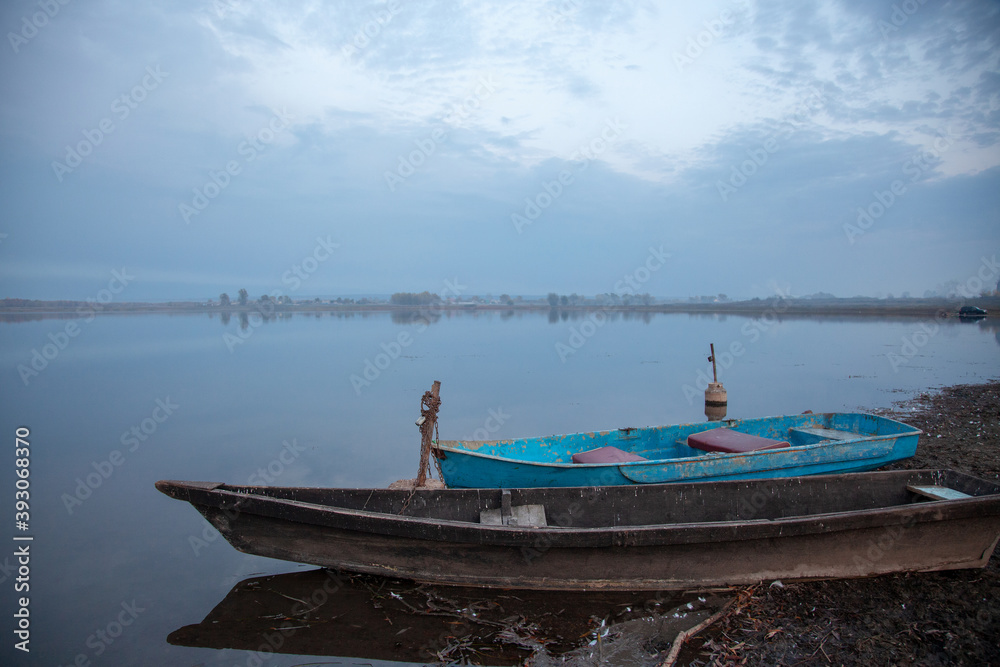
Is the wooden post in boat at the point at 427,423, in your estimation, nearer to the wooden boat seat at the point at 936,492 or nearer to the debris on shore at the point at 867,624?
the debris on shore at the point at 867,624

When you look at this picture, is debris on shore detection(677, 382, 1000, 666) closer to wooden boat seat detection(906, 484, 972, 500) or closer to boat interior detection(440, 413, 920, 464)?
wooden boat seat detection(906, 484, 972, 500)

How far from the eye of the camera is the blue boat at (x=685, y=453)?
6.52 m

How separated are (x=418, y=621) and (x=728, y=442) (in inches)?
191

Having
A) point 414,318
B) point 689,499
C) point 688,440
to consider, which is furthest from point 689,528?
point 414,318

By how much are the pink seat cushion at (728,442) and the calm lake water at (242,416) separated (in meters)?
5.24

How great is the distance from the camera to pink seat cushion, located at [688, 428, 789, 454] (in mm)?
7227

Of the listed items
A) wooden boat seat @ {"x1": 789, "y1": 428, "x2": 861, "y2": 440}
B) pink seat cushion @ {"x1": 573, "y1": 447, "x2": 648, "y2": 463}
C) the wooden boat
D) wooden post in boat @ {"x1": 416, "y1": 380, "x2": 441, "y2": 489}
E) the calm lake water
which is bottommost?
the calm lake water

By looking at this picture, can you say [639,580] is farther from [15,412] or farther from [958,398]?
[15,412]

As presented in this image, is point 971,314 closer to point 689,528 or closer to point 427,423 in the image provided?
point 689,528

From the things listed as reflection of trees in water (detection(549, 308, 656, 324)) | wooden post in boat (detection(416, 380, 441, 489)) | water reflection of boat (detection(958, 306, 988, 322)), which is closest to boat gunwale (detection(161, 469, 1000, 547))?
wooden post in boat (detection(416, 380, 441, 489))

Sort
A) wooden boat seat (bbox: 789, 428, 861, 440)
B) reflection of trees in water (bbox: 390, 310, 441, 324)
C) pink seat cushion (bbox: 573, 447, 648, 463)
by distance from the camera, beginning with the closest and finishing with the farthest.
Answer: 1. pink seat cushion (bbox: 573, 447, 648, 463)
2. wooden boat seat (bbox: 789, 428, 861, 440)
3. reflection of trees in water (bbox: 390, 310, 441, 324)

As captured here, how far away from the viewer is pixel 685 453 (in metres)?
8.23

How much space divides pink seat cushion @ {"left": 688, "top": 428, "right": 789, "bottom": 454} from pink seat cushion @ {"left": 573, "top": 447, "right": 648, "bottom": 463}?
105 centimetres

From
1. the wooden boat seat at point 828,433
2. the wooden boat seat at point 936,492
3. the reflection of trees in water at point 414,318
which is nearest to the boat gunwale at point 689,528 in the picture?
the wooden boat seat at point 936,492
